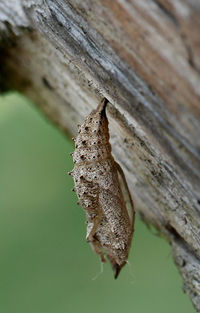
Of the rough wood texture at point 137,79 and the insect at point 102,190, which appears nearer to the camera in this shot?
the rough wood texture at point 137,79

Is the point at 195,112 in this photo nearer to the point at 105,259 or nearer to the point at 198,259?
the point at 198,259

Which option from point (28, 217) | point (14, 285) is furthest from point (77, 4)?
point (14, 285)

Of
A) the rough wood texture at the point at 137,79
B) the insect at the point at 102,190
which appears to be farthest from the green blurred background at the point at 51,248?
the rough wood texture at the point at 137,79

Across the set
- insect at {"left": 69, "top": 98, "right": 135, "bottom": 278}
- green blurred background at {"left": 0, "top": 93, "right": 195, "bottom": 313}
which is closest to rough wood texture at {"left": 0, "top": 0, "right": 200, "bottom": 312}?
insect at {"left": 69, "top": 98, "right": 135, "bottom": 278}

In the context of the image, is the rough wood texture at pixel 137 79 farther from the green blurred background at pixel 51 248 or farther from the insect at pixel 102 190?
the green blurred background at pixel 51 248

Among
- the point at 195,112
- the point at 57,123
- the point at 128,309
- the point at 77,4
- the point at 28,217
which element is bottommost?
the point at 128,309
